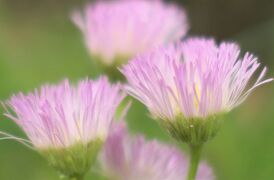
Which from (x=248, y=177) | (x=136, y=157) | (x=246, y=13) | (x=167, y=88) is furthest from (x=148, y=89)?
(x=246, y=13)

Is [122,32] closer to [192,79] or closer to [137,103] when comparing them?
[192,79]

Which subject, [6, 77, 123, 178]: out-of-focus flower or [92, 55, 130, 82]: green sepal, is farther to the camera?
[92, 55, 130, 82]: green sepal

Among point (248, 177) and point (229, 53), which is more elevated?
point (248, 177)

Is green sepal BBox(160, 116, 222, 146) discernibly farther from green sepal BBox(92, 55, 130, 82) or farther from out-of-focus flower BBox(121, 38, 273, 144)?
green sepal BBox(92, 55, 130, 82)

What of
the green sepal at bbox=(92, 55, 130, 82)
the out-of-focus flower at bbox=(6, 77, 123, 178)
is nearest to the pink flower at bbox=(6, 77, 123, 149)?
the out-of-focus flower at bbox=(6, 77, 123, 178)

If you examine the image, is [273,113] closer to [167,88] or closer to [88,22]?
[88,22]
